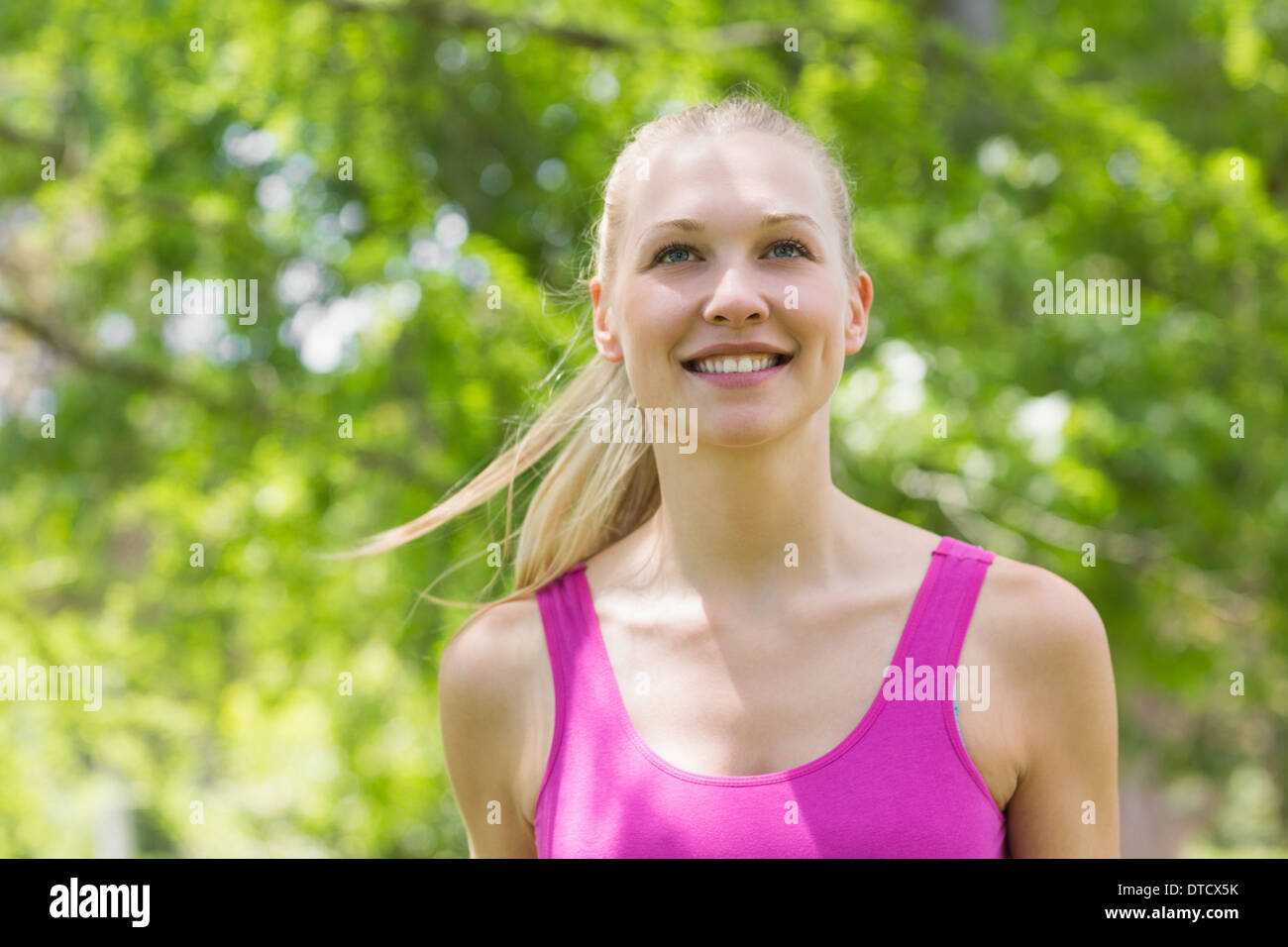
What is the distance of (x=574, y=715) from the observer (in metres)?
1.66

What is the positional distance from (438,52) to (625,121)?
92 cm

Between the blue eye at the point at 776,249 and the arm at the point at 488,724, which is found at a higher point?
the blue eye at the point at 776,249

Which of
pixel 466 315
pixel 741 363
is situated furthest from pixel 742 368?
pixel 466 315

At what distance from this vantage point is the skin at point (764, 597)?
1598 millimetres

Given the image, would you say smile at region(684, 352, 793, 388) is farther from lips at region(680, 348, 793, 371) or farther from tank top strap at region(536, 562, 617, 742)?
tank top strap at region(536, 562, 617, 742)

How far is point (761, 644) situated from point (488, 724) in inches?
15.2

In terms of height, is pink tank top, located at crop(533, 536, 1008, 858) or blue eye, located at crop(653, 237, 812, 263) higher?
blue eye, located at crop(653, 237, 812, 263)

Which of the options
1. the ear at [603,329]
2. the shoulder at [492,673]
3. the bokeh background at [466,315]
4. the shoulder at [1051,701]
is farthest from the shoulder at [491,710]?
the bokeh background at [466,315]

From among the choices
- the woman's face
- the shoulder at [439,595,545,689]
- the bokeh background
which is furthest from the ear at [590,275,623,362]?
the bokeh background

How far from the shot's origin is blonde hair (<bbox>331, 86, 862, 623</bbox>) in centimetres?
182

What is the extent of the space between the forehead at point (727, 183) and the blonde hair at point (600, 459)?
0.14ft

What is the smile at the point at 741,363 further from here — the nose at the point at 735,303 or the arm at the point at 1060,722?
the arm at the point at 1060,722
